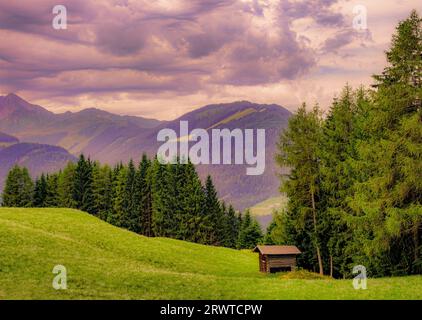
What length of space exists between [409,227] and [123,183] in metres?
69.8

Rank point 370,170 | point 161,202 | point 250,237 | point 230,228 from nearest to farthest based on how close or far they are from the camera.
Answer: point 370,170
point 161,202
point 250,237
point 230,228

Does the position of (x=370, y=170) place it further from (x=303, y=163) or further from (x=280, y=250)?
(x=280, y=250)

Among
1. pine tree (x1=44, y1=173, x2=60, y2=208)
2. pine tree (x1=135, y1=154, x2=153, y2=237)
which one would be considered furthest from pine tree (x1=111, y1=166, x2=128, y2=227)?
pine tree (x1=44, y1=173, x2=60, y2=208)

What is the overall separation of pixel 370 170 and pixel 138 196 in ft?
206

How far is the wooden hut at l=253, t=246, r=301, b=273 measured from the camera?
49562 mm

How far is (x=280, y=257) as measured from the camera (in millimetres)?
49906

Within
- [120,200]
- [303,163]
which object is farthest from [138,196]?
[303,163]

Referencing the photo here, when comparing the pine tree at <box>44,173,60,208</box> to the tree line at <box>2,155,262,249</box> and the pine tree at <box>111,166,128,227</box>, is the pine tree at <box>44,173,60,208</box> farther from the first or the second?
the pine tree at <box>111,166,128,227</box>

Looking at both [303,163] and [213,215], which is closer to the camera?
[303,163]

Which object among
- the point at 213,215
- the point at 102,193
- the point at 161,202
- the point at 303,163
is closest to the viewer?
the point at 303,163

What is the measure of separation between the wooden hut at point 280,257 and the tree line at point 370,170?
2991mm

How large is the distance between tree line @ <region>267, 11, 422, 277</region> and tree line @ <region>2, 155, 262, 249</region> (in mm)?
39565

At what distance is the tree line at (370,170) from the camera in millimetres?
29906
